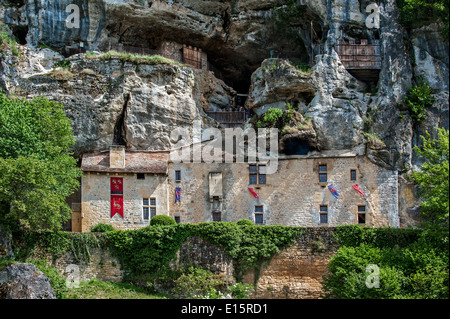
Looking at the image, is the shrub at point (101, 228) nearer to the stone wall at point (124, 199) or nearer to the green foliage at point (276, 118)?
the stone wall at point (124, 199)

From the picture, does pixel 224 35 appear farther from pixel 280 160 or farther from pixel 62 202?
pixel 62 202

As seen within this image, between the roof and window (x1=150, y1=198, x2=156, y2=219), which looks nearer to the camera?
the roof

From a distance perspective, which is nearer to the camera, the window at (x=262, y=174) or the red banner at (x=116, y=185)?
the red banner at (x=116, y=185)

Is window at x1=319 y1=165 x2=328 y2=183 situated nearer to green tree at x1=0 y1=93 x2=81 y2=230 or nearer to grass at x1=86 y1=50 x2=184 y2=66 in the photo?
grass at x1=86 y1=50 x2=184 y2=66

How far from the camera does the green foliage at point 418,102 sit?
36750 mm

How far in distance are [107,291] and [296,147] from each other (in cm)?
1277

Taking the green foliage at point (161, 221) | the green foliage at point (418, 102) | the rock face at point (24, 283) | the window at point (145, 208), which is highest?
the green foliage at point (418, 102)

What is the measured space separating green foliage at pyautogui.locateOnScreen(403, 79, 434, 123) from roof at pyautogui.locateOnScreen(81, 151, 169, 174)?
1272 centimetres

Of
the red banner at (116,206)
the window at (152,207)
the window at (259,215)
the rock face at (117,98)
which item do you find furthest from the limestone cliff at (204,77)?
the window at (259,215)

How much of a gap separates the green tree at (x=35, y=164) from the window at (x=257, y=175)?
8926mm

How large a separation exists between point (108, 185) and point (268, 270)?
373 inches

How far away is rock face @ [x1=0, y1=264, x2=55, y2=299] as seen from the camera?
27172 millimetres

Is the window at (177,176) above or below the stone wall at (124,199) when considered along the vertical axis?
above

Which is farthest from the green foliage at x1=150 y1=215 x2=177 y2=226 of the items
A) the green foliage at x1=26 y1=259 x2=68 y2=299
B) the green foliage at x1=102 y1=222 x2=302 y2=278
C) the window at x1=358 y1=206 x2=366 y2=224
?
the window at x1=358 y1=206 x2=366 y2=224
